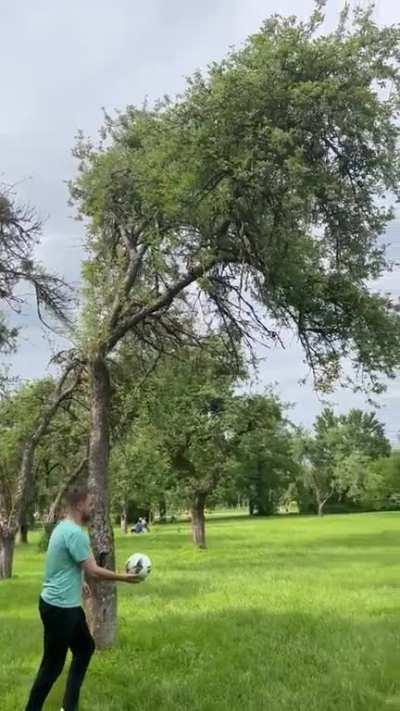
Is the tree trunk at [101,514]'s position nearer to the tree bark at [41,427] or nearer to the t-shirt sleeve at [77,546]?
the tree bark at [41,427]

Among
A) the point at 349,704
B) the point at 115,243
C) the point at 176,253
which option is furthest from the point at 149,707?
the point at 115,243

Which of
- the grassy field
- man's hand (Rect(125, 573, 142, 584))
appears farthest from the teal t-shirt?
the grassy field

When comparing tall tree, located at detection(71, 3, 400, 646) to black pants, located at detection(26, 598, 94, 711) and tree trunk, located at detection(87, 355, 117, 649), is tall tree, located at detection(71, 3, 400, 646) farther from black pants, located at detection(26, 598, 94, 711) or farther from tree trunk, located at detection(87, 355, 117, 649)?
black pants, located at detection(26, 598, 94, 711)

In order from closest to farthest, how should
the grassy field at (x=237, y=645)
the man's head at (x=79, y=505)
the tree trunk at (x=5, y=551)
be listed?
1. the man's head at (x=79, y=505)
2. the grassy field at (x=237, y=645)
3. the tree trunk at (x=5, y=551)

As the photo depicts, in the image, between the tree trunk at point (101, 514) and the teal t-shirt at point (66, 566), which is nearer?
the teal t-shirt at point (66, 566)

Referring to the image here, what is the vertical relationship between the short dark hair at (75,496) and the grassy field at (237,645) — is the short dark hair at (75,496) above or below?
above

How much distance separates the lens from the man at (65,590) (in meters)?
6.65

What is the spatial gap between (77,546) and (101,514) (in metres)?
3.56

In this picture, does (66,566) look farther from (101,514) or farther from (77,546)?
(101,514)

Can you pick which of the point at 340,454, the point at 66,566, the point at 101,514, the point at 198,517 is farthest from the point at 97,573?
the point at 340,454

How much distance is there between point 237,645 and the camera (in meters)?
11.4

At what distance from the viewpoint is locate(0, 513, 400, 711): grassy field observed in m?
8.31

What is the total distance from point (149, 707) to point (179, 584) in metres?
13.6

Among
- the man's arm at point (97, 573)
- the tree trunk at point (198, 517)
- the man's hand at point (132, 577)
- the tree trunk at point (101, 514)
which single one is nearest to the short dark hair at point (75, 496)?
the man's arm at point (97, 573)
